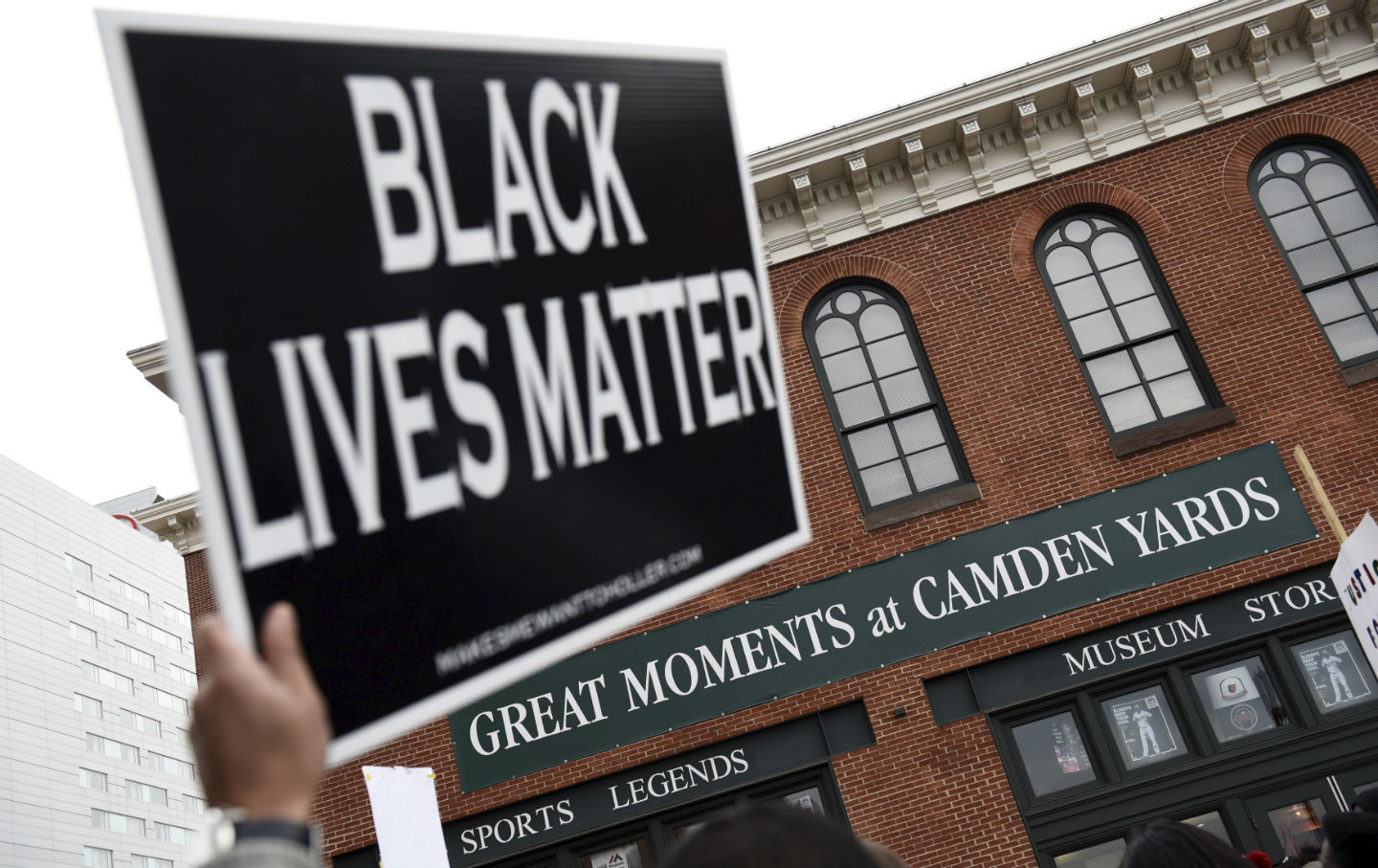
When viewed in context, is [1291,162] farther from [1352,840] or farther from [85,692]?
[85,692]

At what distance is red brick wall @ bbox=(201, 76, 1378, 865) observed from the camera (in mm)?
11305

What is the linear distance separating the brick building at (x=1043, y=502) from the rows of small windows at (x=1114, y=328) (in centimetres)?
4

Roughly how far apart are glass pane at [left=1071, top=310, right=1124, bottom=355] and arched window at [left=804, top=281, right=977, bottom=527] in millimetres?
1860

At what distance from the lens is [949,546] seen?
11.9m

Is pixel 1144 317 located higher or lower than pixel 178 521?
lower

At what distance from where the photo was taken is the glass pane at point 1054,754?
1117 centimetres

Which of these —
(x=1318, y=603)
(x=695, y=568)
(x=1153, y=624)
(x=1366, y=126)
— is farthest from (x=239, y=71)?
(x=1366, y=126)

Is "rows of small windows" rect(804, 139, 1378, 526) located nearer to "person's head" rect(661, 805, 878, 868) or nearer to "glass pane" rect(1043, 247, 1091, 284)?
"glass pane" rect(1043, 247, 1091, 284)

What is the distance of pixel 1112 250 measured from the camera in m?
12.9

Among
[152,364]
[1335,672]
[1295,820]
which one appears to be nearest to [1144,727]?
[1295,820]

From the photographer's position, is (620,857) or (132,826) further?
(132,826)

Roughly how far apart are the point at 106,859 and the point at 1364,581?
3368 inches

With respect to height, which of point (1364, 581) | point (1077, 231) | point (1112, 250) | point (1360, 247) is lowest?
point (1364, 581)

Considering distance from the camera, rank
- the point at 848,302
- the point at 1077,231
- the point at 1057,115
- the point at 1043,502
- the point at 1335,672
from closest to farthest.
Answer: the point at 1335,672
the point at 1043,502
the point at 1077,231
the point at 1057,115
the point at 848,302
